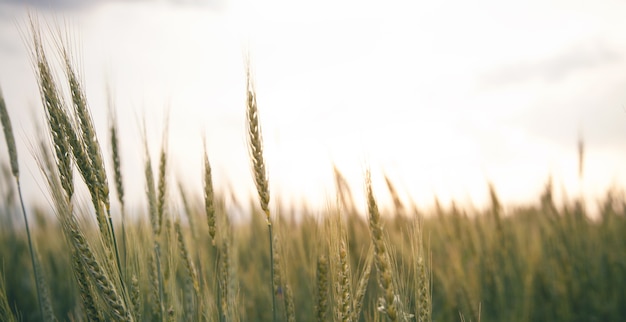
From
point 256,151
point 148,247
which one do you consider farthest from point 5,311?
point 256,151

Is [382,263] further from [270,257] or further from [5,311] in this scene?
[5,311]

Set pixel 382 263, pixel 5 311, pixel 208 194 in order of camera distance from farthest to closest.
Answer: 1. pixel 208 194
2. pixel 5 311
3. pixel 382 263

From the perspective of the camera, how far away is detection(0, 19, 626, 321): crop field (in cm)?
171

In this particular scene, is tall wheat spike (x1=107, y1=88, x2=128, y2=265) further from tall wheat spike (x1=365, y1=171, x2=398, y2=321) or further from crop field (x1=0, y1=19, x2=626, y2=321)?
tall wheat spike (x1=365, y1=171, x2=398, y2=321)

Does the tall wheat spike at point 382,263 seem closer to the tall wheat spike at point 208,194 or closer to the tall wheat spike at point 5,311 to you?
the tall wheat spike at point 208,194

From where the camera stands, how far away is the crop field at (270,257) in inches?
67.5

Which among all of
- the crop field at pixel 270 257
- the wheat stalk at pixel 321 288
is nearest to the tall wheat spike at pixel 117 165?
the crop field at pixel 270 257

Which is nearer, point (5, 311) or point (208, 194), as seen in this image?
point (5, 311)

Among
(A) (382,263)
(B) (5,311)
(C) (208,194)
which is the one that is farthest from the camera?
(C) (208,194)

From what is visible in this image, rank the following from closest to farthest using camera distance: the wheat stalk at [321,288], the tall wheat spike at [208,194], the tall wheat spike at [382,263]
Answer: the tall wheat spike at [382,263] < the wheat stalk at [321,288] < the tall wheat spike at [208,194]

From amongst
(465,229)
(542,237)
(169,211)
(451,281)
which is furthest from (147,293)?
(542,237)

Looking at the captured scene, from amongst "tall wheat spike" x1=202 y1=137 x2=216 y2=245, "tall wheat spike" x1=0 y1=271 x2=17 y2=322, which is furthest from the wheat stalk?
"tall wheat spike" x1=0 y1=271 x2=17 y2=322

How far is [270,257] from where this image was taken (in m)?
2.15

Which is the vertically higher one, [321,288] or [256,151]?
[256,151]
